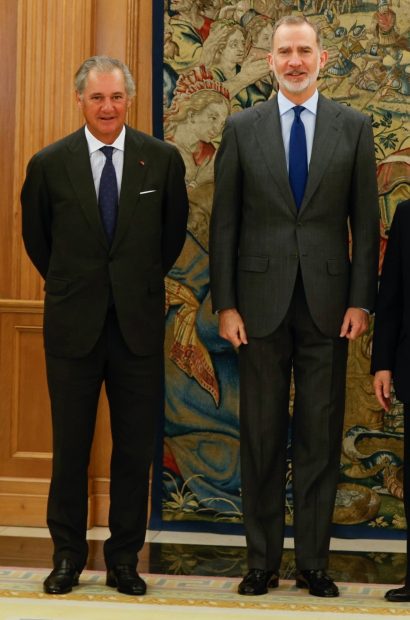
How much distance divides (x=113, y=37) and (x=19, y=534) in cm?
206

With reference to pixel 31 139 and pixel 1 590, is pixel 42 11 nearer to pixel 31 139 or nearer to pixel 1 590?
pixel 31 139

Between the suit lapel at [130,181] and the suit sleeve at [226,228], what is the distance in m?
0.26

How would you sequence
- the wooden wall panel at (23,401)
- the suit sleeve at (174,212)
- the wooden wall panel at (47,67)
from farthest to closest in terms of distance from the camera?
the wooden wall panel at (23,401) → the wooden wall panel at (47,67) → the suit sleeve at (174,212)

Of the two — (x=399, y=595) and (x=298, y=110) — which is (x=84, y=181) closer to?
(x=298, y=110)

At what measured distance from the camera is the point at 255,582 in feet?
11.5

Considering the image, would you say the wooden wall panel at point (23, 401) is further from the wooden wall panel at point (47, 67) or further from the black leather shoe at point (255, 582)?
the black leather shoe at point (255, 582)

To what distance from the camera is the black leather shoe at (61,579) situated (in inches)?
137

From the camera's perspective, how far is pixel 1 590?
3.51 m

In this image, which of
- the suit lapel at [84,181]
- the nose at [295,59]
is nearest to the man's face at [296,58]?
the nose at [295,59]

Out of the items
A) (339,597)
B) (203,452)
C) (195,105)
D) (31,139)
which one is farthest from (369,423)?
(31,139)

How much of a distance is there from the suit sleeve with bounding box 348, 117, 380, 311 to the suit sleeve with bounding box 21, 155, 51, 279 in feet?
3.31

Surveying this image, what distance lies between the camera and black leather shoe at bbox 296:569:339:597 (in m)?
3.51

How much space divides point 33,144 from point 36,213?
39.4 inches

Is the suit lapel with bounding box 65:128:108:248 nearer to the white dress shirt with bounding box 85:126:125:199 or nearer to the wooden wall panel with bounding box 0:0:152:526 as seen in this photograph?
the white dress shirt with bounding box 85:126:125:199
